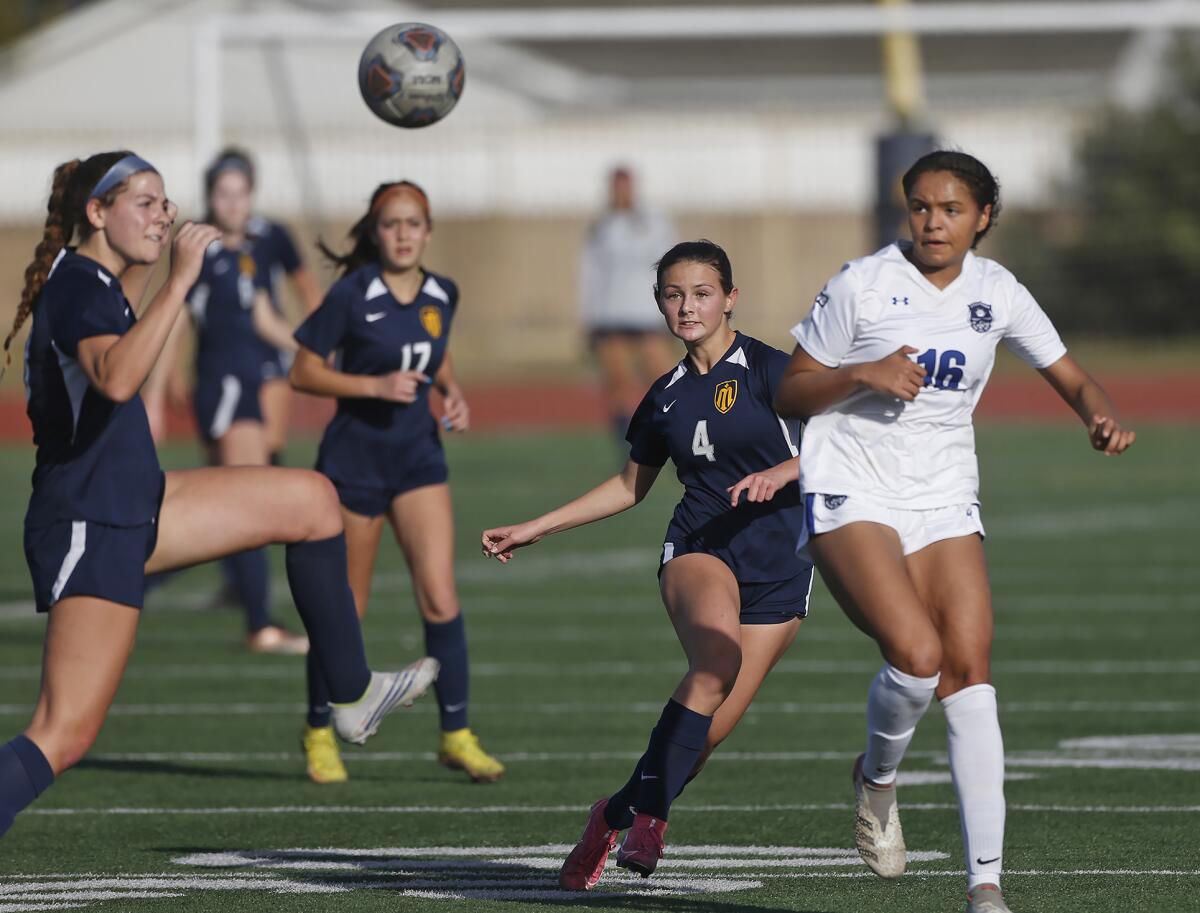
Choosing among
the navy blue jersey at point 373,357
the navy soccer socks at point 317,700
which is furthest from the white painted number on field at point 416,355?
the navy soccer socks at point 317,700

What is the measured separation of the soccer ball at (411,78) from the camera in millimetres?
8688

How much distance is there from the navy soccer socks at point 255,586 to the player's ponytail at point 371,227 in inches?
106

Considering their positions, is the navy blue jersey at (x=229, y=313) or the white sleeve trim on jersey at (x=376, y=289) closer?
the white sleeve trim on jersey at (x=376, y=289)

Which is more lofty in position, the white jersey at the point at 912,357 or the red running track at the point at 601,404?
the white jersey at the point at 912,357

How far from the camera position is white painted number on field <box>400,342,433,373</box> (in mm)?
8586

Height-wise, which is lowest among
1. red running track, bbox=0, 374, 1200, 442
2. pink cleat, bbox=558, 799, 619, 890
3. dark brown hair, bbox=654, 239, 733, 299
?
red running track, bbox=0, 374, 1200, 442

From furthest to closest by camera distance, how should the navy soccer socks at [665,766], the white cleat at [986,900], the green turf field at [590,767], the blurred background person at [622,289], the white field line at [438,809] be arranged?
the blurred background person at [622,289] < the white field line at [438,809] < the green turf field at [590,767] < the navy soccer socks at [665,766] < the white cleat at [986,900]

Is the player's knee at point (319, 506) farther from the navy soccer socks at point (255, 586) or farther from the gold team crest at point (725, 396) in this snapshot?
the navy soccer socks at point (255, 586)

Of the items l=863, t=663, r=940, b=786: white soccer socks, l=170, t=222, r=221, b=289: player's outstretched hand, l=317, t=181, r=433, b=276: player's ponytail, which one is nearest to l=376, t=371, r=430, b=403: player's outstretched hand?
l=317, t=181, r=433, b=276: player's ponytail

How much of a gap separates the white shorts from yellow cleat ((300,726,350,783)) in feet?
9.66

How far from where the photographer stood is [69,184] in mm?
6273

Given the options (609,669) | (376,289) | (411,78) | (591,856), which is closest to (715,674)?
(591,856)

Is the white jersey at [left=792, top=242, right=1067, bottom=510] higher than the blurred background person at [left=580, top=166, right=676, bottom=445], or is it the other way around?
the white jersey at [left=792, top=242, right=1067, bottom=510]

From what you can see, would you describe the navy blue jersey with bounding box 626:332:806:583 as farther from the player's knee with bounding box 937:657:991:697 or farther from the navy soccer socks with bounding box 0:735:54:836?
the navy soccer socks with bounding box 0:735:54:836
